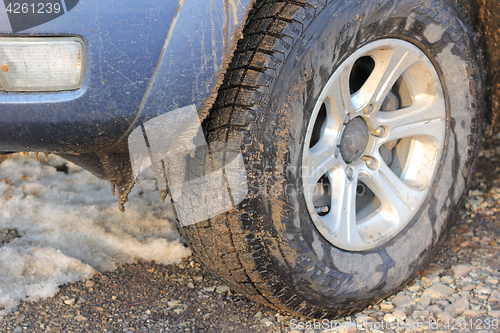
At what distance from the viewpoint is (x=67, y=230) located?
83.9 inches

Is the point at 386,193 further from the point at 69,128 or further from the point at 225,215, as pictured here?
the point at 69,128

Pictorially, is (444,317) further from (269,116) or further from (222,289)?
(269,116)

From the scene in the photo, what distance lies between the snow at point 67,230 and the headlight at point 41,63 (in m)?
0.99

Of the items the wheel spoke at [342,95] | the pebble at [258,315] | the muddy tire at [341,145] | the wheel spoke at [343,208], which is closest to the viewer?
the muddy tire at [341,145]

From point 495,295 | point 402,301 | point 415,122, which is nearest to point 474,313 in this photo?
point 495,295

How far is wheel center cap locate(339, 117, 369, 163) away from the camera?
161 cm

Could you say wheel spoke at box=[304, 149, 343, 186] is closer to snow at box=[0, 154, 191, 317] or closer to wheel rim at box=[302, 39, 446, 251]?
wheel rim at box=[302, 39, 446, 251]

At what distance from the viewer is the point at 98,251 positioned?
2053 millimetres

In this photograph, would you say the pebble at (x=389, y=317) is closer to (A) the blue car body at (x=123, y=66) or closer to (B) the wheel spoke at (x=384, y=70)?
(B) the wheel spoke at (x=384, y=70)

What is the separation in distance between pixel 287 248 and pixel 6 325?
3.67ft

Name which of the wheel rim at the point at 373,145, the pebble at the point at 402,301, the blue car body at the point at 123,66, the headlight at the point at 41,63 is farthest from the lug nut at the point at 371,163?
the headlight at the point at 41,63

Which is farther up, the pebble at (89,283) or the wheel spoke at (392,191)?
the wheel spoke at (392,191)

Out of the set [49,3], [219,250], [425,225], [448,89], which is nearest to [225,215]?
[219,250]

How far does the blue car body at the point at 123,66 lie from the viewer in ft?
3.65
